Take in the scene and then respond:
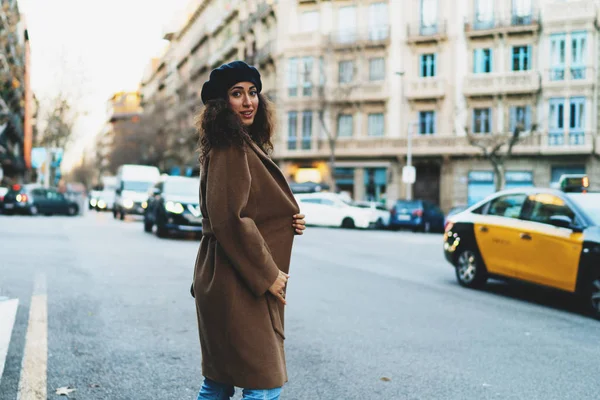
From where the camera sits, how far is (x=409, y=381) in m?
4.94

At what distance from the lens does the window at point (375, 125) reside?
4325 cm

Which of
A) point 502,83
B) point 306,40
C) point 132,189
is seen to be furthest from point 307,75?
point 132,189

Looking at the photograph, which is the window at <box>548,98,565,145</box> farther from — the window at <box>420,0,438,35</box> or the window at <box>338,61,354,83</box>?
the window at <box>338,61,354,83</box>

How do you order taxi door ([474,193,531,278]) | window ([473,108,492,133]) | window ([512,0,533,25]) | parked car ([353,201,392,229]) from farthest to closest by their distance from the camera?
window ([473,108,492,133]) < window ([512,0,533,25]) < parked car ([353,201,392,229]) < taxi door ([474,193,531,278])

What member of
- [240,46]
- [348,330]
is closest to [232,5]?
[240,46]

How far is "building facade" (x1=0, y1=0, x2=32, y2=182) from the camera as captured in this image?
31.3 m

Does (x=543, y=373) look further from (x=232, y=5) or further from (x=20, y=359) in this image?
(x=232, y=5)

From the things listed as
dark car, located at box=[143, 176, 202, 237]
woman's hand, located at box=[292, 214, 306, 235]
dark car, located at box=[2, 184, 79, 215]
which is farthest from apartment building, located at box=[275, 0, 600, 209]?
woman's hand, located at box=[292, 214, 306, 235]

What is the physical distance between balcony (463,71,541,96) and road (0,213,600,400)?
3044 centimetres

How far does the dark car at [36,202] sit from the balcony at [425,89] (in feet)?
65.7

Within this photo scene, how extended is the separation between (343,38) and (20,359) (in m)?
40.9

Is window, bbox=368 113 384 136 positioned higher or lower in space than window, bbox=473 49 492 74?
lower

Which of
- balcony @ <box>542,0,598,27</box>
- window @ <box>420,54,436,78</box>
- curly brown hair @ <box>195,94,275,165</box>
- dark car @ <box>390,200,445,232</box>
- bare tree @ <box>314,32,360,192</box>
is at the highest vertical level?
balcony @ <box>542,0,598,27</box>

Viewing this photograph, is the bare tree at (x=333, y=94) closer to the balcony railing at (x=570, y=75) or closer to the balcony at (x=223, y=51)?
the balcony railing at (x=570, y=75)
